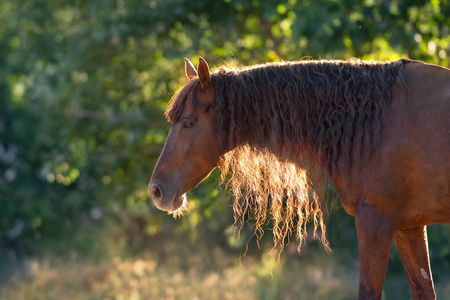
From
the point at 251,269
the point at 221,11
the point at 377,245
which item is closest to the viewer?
the point at 377,245

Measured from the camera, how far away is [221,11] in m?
Result: 8.60

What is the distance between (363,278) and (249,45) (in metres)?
6.50

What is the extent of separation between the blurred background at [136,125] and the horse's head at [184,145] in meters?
2.18

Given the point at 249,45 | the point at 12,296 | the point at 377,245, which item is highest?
the point at 249,45

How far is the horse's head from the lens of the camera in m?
3.96

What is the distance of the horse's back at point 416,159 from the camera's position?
3.60 metres

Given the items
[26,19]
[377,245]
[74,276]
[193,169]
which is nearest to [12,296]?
[74,276]

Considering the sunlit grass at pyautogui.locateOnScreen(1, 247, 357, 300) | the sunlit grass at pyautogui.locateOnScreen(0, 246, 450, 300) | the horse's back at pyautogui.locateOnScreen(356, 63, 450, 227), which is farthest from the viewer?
the sunlit grass at pyautogui.locateOnScreen(1, 247, 357, 300)

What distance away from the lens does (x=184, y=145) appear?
156 inches

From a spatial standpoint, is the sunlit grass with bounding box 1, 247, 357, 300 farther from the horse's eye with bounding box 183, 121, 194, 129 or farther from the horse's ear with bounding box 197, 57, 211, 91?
the horse's ear with bounding box 197, 57, 211, 91

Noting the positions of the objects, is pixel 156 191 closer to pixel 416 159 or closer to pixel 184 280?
pixel 416 159

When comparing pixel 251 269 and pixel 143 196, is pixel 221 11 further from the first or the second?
pixel 251 269

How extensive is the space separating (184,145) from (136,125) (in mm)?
5331

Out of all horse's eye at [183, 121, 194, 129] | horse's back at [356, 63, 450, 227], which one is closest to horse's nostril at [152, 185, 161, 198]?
horse's eye at [183, 121, 194, 129]
